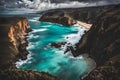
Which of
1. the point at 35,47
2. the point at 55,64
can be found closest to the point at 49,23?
the point at 35,47

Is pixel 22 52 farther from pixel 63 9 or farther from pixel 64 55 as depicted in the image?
pixel 63 9

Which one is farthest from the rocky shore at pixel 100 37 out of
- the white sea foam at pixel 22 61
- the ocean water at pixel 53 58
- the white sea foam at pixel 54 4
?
the white sea foam at pixel 22 61

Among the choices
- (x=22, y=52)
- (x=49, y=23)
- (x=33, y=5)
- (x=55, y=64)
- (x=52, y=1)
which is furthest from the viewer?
(x=49, y=23)

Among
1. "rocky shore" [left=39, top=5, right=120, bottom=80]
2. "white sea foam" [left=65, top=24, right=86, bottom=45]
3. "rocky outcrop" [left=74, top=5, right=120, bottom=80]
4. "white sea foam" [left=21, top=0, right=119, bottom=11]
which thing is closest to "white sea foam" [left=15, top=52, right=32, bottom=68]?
"rocky shore" [left=39, top=5, right=120, bottom=80]

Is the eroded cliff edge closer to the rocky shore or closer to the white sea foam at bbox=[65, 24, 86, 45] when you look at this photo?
the rocky shore

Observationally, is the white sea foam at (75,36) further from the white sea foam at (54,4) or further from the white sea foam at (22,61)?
the white sea foam at (22,61)
